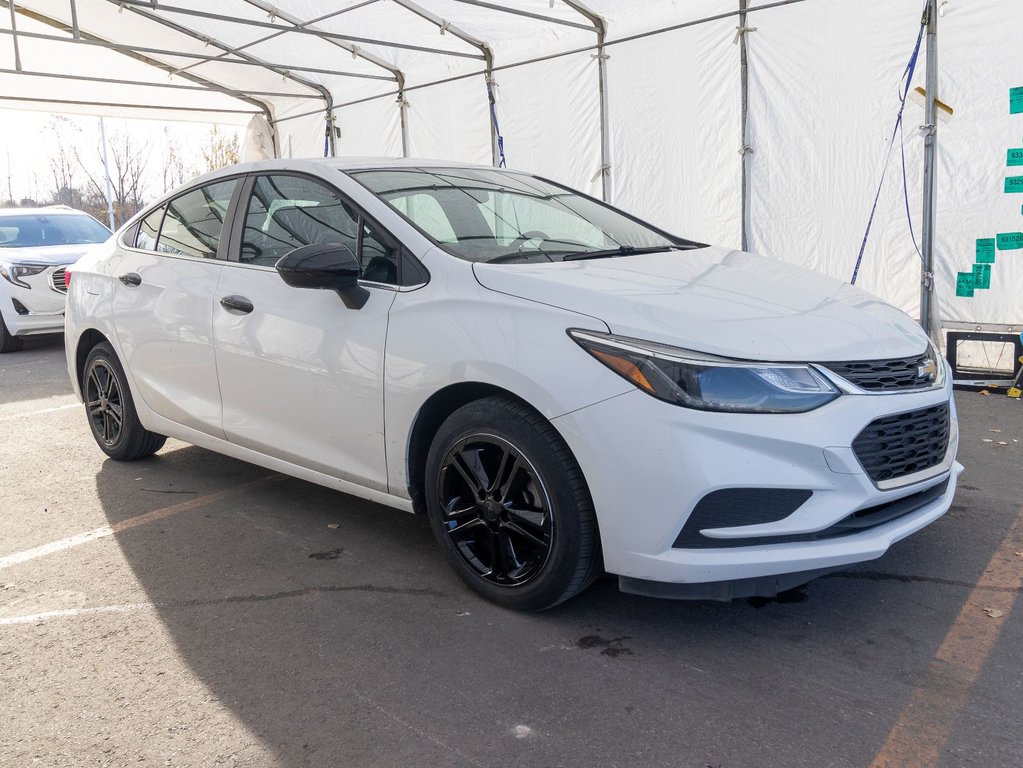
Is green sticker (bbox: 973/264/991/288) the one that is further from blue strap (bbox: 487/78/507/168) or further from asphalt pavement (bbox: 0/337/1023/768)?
blue strap (bbox: 487/78/507/168)

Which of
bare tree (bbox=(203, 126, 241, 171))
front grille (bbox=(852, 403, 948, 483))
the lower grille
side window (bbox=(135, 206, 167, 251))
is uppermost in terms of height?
bare tree (bbox=(203, 126, 241, 171))

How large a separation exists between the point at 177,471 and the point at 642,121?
6.19 metres

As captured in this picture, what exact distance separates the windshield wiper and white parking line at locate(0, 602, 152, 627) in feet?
6.66

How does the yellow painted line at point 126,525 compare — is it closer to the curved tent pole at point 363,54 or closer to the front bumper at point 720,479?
the front bumper at point 720,479

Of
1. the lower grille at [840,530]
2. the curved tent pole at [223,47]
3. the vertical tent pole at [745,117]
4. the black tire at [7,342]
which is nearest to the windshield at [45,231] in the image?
the black tire at [7,342]

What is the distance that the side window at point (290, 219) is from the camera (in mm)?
3670

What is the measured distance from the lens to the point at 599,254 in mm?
3623

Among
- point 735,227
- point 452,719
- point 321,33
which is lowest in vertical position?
point 452,719

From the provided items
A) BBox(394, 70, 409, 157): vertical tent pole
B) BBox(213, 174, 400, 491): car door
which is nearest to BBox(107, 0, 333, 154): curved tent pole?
BBox(394, 70, 409, 157): vertical tent pole

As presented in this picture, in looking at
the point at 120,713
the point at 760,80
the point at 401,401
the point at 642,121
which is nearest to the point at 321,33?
the point at 642,121

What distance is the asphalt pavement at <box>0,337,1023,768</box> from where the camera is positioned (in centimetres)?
238

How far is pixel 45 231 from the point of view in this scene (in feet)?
35.1

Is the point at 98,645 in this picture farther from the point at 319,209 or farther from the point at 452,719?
the point at 319,209

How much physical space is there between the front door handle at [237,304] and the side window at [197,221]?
32 cm
